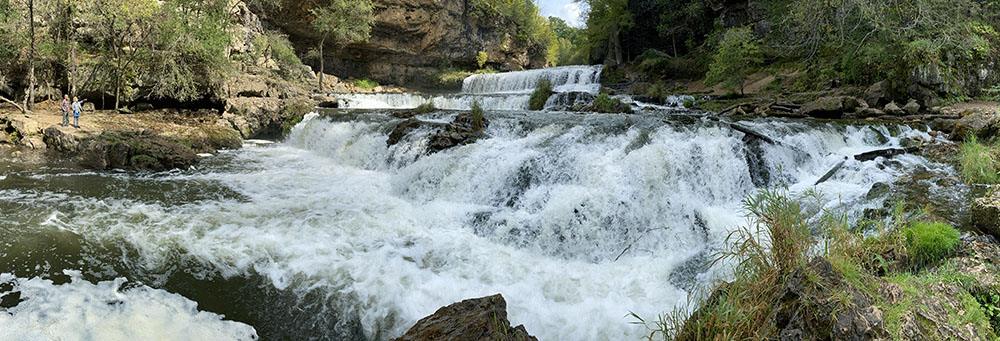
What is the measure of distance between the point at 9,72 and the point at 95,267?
46.6 ft

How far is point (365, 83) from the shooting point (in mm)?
29906

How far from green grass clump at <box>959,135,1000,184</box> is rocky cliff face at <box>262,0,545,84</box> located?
91.7 feet

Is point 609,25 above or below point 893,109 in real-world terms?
above

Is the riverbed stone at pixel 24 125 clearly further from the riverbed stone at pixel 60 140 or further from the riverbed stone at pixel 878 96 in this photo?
the riverbed stone at pixel 878 96

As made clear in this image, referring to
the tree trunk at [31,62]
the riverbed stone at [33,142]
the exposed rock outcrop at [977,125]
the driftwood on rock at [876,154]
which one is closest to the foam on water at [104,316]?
the driftwood on rock at [876,154]

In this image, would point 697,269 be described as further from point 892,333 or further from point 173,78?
point 173,78

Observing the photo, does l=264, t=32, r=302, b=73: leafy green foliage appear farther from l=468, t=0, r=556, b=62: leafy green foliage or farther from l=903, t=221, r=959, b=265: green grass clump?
l=903, t=221, r=959, b=265: green grass clump

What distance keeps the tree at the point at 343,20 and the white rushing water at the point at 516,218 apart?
18246 mm

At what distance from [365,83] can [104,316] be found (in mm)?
28253

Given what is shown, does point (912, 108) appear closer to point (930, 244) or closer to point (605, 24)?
point (930, 244)

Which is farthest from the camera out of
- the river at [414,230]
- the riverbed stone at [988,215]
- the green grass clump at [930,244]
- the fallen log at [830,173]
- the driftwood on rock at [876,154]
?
the driftwood on rock at [876,154]

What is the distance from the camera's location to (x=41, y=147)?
31.6 feet

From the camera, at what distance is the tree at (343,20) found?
80.5 ft

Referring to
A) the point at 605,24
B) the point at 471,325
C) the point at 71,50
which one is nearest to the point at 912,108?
the point at 471,325
